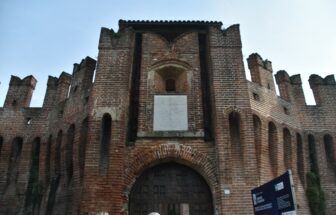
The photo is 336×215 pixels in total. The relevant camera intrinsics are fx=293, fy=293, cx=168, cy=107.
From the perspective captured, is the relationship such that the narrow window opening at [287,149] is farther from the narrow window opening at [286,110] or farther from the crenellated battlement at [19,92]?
the crenellated battlement at [19,92]

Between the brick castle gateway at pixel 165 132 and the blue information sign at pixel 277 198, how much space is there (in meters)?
2.98

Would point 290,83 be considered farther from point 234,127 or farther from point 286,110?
point 234,127

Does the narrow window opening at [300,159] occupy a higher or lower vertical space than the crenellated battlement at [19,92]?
lower

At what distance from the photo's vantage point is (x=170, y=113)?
33.3 ft

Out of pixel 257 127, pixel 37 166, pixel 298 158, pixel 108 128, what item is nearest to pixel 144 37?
pixel 108 128

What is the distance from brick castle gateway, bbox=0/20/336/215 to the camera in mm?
9180

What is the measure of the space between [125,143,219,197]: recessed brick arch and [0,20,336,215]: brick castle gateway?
33 millimetres

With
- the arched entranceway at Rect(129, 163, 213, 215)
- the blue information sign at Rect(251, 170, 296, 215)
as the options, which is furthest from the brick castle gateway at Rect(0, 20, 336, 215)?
the blue information sign at Rect(251, 170, 296, 215)

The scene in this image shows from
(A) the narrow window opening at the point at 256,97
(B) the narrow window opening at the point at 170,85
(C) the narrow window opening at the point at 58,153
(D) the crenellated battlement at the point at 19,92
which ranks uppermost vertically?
(D) the crenellated battlement at the point at 19,92

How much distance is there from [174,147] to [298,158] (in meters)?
5.68

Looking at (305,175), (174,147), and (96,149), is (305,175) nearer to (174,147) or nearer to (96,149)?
(174,147)

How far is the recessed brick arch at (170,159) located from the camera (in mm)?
9211

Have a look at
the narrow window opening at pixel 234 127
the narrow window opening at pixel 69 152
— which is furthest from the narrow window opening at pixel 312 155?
the narrow window opening at pixel 69 152

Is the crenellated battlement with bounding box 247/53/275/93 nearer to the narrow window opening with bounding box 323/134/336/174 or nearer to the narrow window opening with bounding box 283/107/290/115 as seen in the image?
the narrow window opening with bounding box 283/107/290/115
